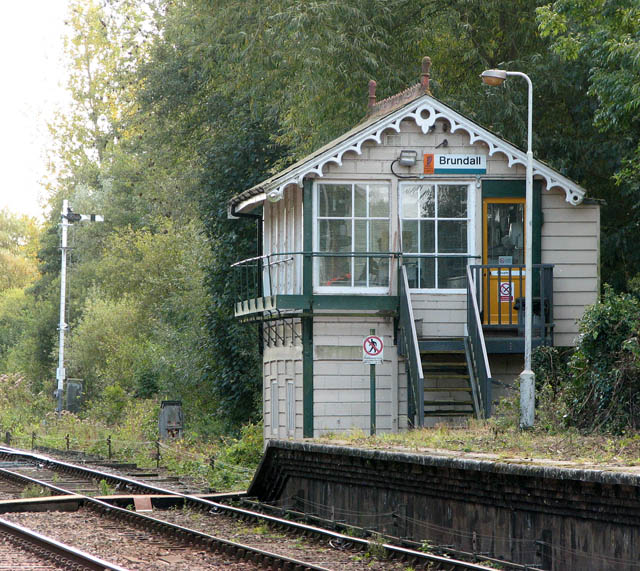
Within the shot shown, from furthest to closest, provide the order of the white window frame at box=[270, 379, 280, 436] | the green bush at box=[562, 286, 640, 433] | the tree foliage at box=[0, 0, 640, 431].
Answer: the tree foliage at box=[0, 0, 640, 431] → the white window frame at box=[270, 379, 280, 436] → the green bush at box=[562, 286, 640, 433]

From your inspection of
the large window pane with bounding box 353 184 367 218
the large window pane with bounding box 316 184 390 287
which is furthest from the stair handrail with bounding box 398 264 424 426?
the large window pane with bounding box 353 184 367 218

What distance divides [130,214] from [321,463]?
45319mm

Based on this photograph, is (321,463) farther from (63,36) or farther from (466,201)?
(63,36)

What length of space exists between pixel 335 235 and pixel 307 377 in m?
2.75

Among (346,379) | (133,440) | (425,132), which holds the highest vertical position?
(425,132)

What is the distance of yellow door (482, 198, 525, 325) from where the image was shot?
21.4 metres

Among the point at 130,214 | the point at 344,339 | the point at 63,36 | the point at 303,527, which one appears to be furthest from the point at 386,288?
the point at 63,36

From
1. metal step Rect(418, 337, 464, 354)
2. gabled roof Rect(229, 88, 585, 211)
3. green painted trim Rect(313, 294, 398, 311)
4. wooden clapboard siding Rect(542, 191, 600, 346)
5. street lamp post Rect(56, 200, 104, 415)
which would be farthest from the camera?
street lamp post Rect(56, 200, 104, 415)

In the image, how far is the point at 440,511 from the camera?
12.0 metres

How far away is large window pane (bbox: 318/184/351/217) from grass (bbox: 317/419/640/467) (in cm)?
626

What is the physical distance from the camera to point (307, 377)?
21.0 m

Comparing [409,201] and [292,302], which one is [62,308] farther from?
[409,201]

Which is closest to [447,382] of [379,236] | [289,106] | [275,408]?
[379,236]

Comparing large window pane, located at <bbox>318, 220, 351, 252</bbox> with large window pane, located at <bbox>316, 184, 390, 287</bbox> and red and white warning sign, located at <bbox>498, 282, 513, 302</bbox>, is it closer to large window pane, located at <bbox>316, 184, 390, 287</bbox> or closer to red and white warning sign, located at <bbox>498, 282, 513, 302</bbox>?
large window pane, located at <bbox>316, 184, 390, 287</bbox>
